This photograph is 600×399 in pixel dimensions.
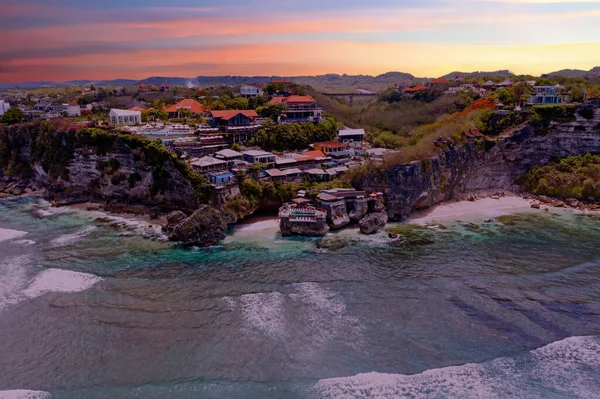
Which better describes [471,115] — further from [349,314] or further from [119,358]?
[119,358]

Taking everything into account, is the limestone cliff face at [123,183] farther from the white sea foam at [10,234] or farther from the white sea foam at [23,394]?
the white sea foam at [23,394]

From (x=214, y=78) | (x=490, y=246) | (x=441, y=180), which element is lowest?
(x=490, y=246)

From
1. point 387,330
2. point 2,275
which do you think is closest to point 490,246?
point 387,330

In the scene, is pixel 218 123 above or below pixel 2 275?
above

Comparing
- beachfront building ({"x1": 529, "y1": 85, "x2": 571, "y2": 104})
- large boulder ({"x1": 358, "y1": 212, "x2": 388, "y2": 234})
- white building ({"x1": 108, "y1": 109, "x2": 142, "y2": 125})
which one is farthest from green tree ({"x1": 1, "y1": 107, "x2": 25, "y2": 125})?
beachfront building ({"x1": 529, "y1": 85, "x2": 571, "y2": 104})

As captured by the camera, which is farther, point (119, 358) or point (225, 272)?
point (225, 272)

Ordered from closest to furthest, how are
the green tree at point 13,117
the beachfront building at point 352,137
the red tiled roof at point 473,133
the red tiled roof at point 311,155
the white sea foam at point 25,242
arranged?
the white sea foam at point 25,242, the red tiled roof at point 311,155, the red tiled roof at point 473,133, the beachfront building at point 352,137, the green tree at point 13,117

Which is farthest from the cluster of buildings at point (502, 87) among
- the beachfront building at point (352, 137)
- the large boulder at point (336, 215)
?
Result: the large boulder at point (336, 215)
